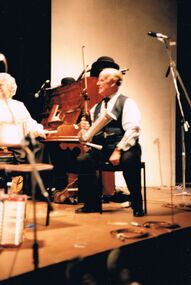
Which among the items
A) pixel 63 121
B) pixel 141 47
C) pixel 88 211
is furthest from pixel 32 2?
pixel 88 211

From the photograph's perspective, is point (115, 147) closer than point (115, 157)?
No

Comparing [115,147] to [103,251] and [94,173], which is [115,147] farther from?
[103,251]

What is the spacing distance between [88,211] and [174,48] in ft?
13.8

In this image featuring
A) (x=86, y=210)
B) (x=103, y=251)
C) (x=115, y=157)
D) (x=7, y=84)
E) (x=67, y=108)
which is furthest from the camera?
(x=67, y=108)

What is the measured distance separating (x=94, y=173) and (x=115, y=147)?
0.45 m

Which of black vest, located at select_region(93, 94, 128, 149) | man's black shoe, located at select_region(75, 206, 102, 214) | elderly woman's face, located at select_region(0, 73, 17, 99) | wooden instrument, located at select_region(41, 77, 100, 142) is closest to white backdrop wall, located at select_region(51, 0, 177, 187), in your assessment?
wooden instrument, located at select_region(41, 77, 100, 142)

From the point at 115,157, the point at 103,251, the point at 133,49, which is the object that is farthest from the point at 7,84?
the point at 133,49

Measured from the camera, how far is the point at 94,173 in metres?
4.26

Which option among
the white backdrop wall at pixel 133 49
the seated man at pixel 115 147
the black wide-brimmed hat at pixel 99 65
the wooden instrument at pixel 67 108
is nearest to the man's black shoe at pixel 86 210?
the seated man at pixel 115 147

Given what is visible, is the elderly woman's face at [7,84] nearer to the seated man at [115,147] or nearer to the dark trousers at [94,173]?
the seated man at [115,147]

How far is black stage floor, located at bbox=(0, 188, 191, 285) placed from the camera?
2.27m

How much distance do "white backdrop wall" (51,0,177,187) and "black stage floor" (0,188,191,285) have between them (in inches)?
117

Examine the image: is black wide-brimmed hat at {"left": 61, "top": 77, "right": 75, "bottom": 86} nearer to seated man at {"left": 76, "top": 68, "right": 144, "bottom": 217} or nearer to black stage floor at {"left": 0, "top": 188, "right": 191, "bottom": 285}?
seated man at {"left": 76, "top": 68, "right": 144, "bottom": 217}

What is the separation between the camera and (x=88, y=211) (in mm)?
4148
